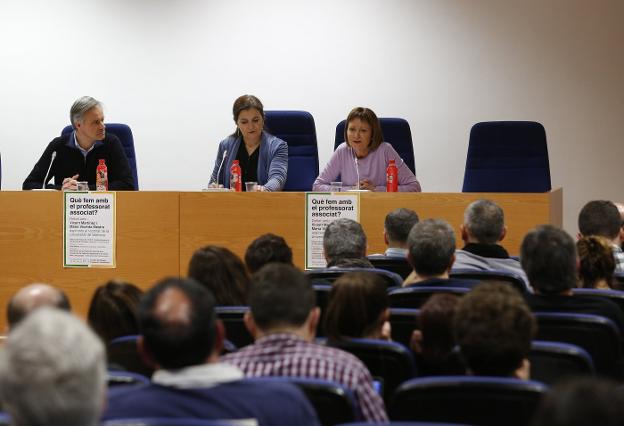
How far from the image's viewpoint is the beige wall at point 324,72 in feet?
25.0

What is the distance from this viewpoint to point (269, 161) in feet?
19.9

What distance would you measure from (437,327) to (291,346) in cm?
55

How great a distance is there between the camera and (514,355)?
2.19 metres

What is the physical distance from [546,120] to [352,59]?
1589mm

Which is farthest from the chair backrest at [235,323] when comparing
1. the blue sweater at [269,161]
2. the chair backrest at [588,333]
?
the blue sweater at [269,161]

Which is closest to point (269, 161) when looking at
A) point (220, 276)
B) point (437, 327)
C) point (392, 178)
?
point (392, 178)

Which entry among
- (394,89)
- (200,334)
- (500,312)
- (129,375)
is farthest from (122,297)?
(394,89)

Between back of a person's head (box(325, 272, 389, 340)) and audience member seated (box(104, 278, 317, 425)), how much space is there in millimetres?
724

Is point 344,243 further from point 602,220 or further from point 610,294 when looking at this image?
point 610,294

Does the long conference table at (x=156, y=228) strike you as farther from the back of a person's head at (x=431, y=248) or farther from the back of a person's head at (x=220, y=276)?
the back of a person's head at (x=220, y=276)

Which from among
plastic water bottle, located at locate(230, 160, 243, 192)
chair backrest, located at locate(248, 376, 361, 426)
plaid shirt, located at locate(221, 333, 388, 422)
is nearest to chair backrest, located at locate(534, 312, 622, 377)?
plaid shirt, located at locate(221, 333, 388, 422)

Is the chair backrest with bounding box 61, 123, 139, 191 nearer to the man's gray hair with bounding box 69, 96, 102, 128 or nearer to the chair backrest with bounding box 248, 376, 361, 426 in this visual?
the man's gray hair with bounding box 69, 96, 102, 128

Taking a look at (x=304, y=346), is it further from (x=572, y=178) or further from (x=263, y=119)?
(x=572, y=178)

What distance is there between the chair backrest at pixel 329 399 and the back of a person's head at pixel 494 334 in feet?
1.09
